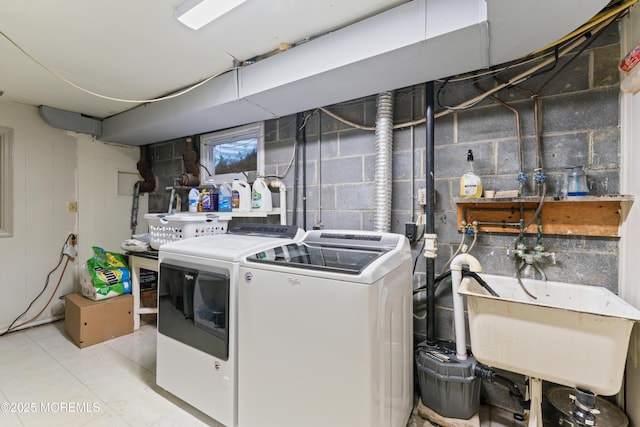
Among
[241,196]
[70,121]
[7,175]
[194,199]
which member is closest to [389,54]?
[241,196]

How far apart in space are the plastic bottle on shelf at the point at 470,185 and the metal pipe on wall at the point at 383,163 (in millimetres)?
447

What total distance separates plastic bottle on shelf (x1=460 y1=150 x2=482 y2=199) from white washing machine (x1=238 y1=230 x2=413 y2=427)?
1.55 ft

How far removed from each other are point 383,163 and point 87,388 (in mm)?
2532

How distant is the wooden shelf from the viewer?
54.5 inches

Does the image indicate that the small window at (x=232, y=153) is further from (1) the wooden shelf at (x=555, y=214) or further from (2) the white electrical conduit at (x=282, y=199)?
(1) the wooden shelf at (x=555, y=214)

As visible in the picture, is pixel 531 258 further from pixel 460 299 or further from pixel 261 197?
pixel 261 197

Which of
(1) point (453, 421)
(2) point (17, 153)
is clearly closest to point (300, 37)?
(1) point (453, 421)

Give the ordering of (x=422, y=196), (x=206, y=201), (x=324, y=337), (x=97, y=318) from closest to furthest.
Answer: (x=324, y=337), (x=422, y=196), (x=97, y=318), (x=206, y=201)

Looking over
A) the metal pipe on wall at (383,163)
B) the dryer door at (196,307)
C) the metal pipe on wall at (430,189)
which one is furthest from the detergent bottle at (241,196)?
the metal pipe on wall at (430,189)

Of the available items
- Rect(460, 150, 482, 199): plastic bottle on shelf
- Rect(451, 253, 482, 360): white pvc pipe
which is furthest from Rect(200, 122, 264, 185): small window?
Rect(451, 253, 482, 360): white pvc pipe

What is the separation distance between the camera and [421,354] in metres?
1.66

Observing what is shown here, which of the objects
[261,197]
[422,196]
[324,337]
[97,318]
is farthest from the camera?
[97,318]

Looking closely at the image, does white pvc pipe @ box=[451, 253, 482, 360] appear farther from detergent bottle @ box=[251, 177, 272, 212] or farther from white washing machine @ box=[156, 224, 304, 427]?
detergent bottle @ box=[251, 177, 272, 212]

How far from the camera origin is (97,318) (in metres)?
2.53
